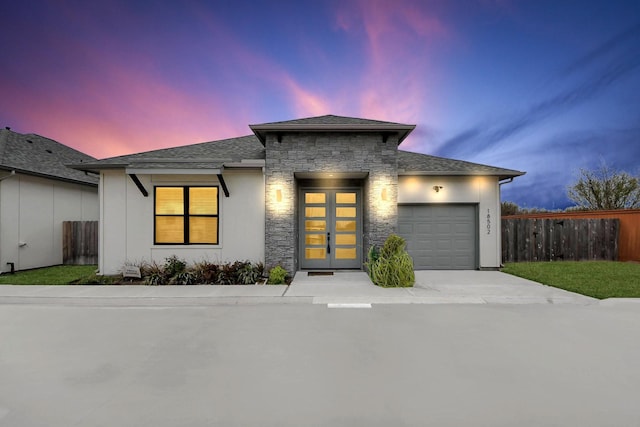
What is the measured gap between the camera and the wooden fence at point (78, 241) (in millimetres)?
11477

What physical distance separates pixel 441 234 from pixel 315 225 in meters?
4.45

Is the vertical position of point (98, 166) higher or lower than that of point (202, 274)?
higher

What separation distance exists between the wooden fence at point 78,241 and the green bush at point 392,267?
1105cm

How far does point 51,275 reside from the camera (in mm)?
9156

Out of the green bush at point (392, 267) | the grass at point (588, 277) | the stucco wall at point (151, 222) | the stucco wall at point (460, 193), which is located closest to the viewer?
the grass at point (588, 277)

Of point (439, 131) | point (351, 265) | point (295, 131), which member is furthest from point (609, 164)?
point (295, 131)

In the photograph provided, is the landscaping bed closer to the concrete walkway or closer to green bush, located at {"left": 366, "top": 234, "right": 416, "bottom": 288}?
the concrete walkway

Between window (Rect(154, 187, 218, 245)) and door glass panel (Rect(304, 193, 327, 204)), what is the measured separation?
9.48 feet

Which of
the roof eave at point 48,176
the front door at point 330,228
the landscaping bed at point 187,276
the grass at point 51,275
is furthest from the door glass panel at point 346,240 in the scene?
the roof eave at point 48,176

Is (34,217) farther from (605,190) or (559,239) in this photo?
(605,190)

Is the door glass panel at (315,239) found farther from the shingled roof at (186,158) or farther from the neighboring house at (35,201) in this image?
the neighboring house at (35,201)

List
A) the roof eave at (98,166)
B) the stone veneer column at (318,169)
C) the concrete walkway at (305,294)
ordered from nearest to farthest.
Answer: the concrete walkway at (305,294)
the stone veneer column at (318,169)
the roof eave at (98,166)

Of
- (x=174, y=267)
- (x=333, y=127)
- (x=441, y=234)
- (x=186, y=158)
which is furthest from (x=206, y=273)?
(x=441, y=234)

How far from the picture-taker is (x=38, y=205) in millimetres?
10672
